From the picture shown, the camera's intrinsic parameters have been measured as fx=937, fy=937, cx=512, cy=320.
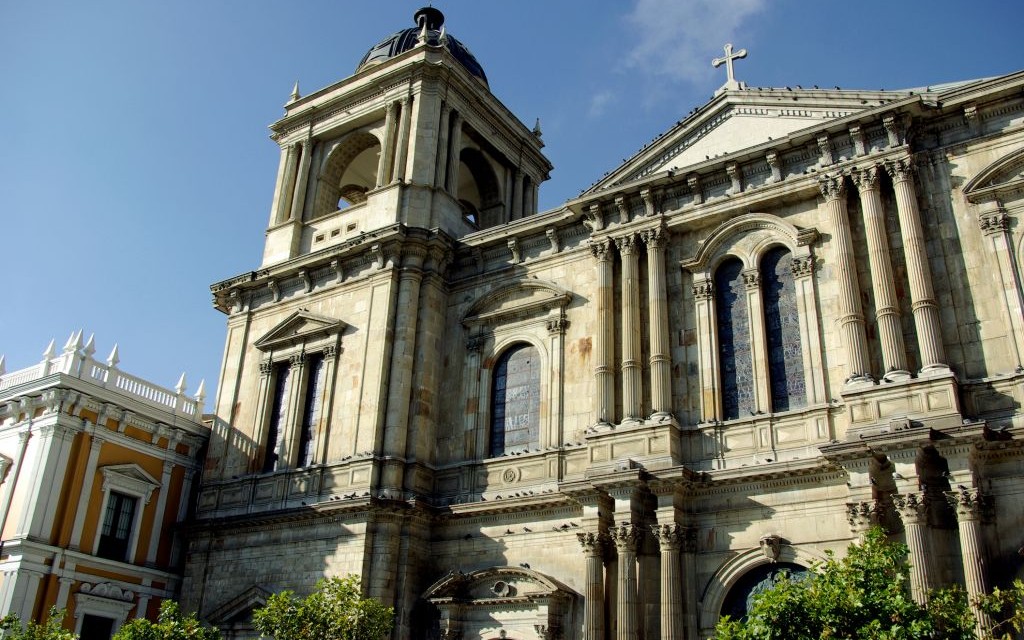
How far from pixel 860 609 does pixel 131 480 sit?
18633mm

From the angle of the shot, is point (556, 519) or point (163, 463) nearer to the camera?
point (556, 519)

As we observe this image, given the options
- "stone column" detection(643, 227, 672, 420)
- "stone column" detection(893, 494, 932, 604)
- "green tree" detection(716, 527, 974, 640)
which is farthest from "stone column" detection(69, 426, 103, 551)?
"stone column" detection(893, 494, 932, 604)

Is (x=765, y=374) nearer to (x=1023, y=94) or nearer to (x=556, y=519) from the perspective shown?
(x=556, y=519)

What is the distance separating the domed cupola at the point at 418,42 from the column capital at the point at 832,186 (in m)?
13.4

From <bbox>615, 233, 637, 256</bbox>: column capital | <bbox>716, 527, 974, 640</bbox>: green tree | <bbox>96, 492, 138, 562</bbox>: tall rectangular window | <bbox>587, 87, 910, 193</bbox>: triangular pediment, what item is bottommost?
<bbox>716, 527, 974, 640</bbox>: green tree

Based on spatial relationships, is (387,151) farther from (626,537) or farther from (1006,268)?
(1006,268)

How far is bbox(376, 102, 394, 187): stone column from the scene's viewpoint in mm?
25859

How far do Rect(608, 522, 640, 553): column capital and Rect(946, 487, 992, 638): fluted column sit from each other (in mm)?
5467

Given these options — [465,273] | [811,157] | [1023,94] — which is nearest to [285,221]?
[465,273]

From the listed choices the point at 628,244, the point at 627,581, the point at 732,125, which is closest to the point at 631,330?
the point at 628,244

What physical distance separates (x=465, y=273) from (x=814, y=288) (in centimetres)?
894

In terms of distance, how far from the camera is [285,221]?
89.5 ft

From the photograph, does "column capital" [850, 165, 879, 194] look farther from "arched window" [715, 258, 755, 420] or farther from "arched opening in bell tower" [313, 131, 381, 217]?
"arched opening in bell tower" [313, 131, 381, 217]

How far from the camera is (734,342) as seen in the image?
19219mm
